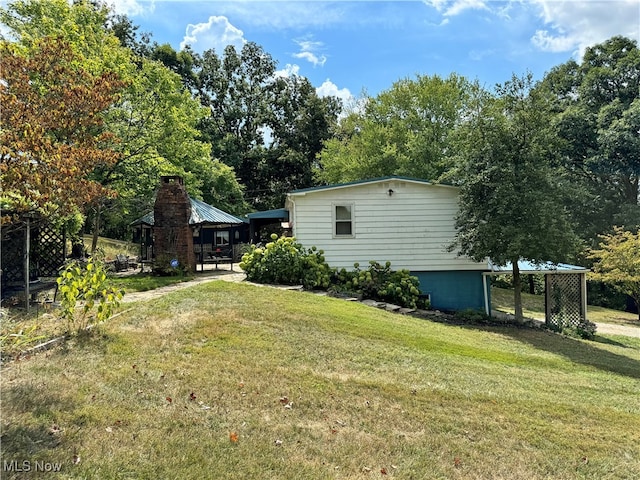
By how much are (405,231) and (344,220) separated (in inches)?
79.1

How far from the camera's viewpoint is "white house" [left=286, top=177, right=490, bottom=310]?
13.5 meters

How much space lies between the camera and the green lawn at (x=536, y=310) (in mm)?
17656

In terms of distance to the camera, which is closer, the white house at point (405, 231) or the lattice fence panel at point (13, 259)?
the lattice fence panel at point (13, 259)

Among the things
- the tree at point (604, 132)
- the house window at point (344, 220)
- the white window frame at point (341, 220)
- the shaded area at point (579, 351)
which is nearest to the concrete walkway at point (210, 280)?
the white window frame at point (341, 220)

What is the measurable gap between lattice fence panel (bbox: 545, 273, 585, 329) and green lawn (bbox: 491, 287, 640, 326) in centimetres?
251

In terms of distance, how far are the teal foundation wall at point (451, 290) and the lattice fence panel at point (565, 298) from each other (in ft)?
6.88

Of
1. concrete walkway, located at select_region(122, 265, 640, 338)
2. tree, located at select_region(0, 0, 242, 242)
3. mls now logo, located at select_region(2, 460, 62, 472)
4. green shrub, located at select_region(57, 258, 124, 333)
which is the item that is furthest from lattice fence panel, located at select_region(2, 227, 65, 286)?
mls now logo, located at select_region(2, 460, 62, 472)

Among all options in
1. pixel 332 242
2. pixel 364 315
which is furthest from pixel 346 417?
pixel 332 242

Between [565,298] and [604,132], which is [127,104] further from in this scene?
[604,132]

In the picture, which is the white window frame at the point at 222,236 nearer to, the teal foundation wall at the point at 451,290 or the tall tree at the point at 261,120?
the tall tree at the point at 261,120

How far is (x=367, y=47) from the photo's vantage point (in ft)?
38.7

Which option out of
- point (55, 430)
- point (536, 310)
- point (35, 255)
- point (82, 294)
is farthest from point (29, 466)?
point (536, 310)

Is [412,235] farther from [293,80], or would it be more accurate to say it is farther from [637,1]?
[293,80]

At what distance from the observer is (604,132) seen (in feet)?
77.6
